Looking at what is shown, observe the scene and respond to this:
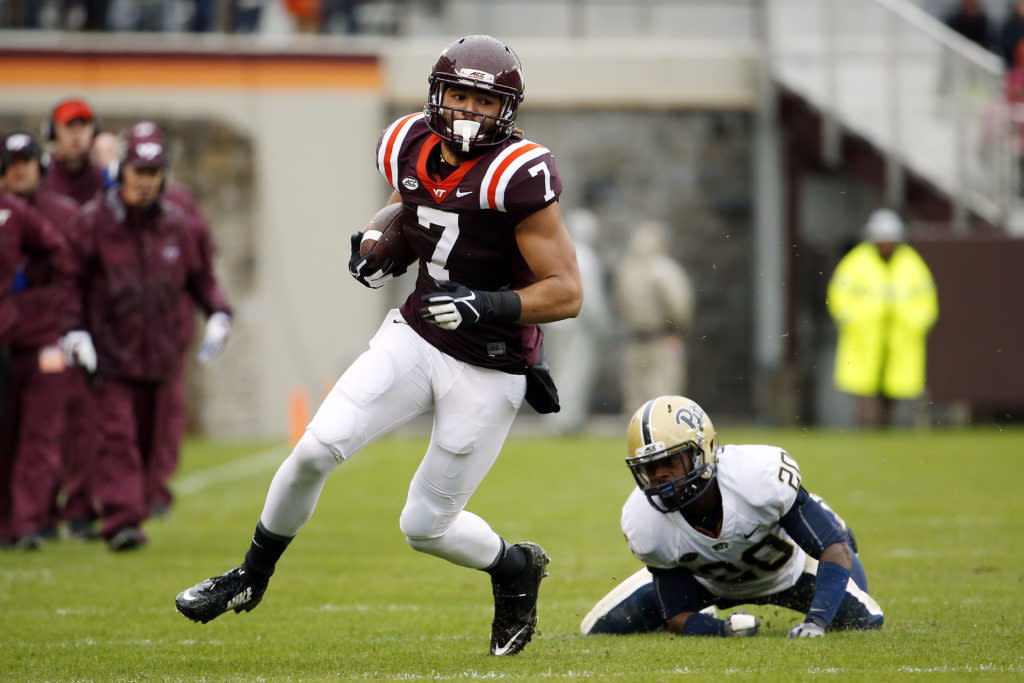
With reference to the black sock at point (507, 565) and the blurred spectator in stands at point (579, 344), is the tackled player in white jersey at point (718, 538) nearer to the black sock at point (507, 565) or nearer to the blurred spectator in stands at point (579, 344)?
the black sock at point (507, 565)

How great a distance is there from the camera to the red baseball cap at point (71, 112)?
814cm

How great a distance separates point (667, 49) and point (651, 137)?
0.96 metres

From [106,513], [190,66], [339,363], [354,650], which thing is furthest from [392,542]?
[190,66]

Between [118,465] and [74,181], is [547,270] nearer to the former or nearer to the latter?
[118,465]

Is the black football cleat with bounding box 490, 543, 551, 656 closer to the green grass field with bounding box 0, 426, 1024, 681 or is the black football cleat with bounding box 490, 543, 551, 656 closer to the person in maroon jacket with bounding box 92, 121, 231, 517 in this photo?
the green grass field with bounding box 0, 426, 1024, 681

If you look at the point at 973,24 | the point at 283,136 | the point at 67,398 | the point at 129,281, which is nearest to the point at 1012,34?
the point at 973,24

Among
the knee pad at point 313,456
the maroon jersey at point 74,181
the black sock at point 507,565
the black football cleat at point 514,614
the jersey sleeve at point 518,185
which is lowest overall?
the black football cleat at point 514,614

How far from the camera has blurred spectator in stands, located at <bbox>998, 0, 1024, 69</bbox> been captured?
50.4 ft

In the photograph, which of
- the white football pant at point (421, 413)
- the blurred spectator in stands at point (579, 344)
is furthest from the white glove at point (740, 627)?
the blurred spectator in stands at point (579, 344)

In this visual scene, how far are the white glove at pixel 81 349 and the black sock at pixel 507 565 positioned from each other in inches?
124

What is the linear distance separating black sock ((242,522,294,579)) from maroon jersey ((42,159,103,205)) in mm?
4429

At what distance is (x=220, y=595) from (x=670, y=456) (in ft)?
4.67

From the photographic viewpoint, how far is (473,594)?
6383mm

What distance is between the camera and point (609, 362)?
1661 centimetres
